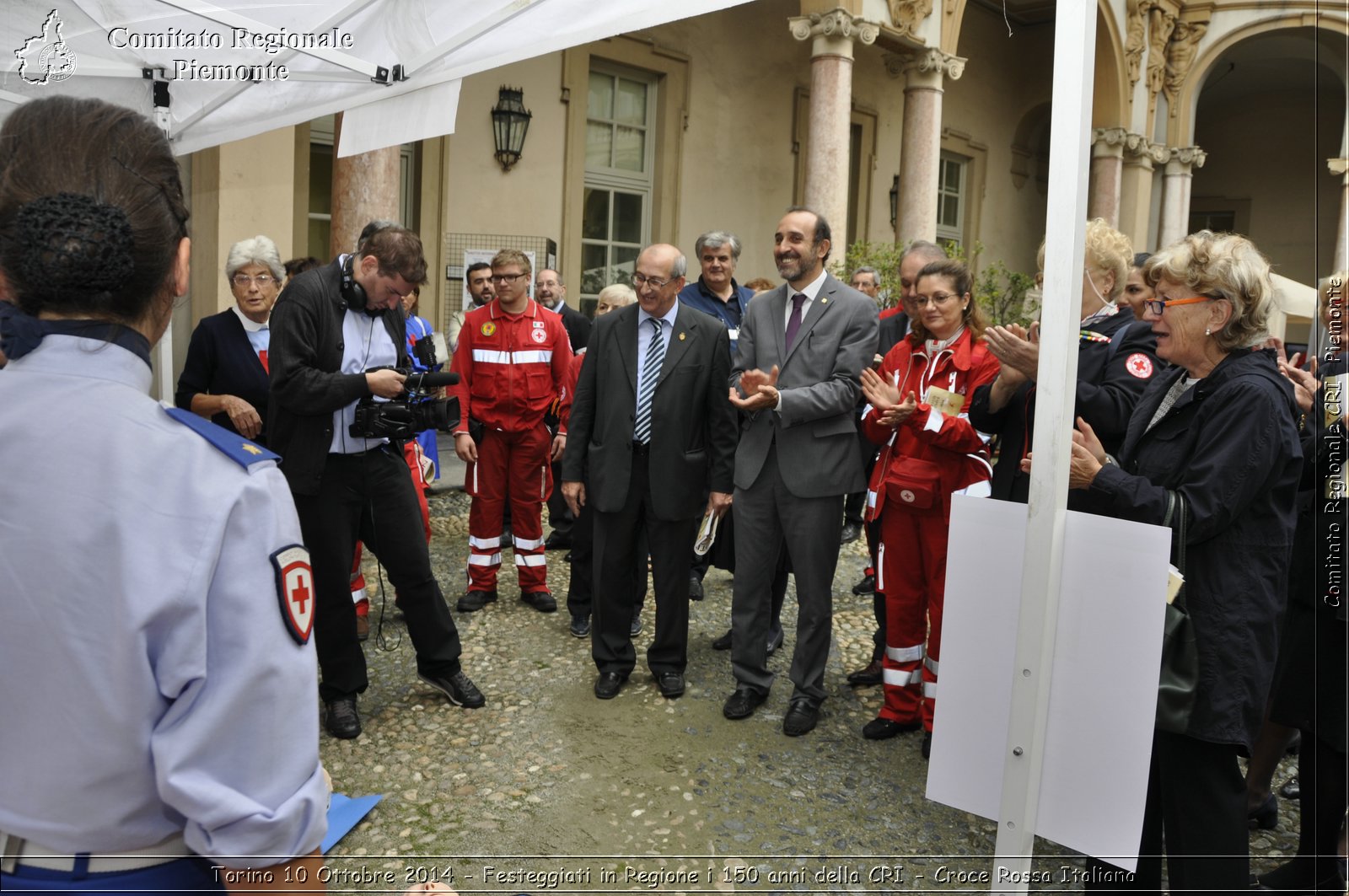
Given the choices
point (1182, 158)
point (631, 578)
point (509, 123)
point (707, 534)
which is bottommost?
point (631, 578)

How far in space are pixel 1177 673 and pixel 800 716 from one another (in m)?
1.91

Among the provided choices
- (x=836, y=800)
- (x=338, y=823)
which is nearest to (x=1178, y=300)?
(x=836, y=800)

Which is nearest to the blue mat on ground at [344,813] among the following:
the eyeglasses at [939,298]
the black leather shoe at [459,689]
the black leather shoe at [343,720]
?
the black leather shoe at [343,720]

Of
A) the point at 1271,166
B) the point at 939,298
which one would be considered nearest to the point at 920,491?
the point at 939,298

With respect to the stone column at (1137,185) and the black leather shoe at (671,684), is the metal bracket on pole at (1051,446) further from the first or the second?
the stone column at (1137,185)

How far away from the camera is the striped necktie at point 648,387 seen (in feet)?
14.0

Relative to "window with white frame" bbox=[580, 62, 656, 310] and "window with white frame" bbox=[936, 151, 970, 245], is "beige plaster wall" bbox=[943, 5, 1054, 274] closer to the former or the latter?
"window with white frame" bbox=[936, 151, 970, 245]

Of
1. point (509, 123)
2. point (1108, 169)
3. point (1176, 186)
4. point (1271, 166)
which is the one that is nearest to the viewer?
point (509, 123)

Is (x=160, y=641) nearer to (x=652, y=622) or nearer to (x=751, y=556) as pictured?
(x=751, y=556)

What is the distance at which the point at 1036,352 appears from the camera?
2826mm

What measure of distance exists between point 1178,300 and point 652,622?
3.50 metres

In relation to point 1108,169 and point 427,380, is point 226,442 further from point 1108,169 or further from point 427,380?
point 1108,169

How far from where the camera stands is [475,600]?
5398 millimetres

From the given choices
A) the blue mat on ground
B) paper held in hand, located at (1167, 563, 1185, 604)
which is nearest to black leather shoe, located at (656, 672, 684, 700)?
the blue mat on ground
